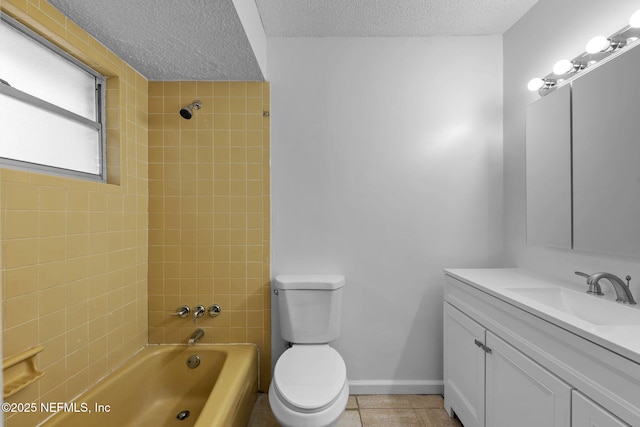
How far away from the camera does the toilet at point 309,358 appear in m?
1.45

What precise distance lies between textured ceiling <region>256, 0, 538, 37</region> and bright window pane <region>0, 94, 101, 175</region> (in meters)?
1.15

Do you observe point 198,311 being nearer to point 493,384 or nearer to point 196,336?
point 196,336

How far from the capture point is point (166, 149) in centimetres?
209

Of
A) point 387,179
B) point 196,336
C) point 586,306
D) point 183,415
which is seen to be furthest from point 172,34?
point 586,306

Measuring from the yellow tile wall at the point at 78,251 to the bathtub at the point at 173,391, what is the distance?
78 millimetres

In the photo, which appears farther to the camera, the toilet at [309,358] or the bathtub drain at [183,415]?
the bathtub drain at [183,415]

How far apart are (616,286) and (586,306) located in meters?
0.13

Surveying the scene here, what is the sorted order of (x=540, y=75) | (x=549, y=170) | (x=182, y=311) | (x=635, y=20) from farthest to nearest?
(x=182, y=311) < (x=540, y=75) < (x=549, y=170) < (x=635, y=20)

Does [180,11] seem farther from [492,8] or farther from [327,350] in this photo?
[327,350]

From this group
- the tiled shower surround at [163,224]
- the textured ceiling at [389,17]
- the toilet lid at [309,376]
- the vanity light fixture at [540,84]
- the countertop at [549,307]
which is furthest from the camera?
the textured ceiling at [389,17]

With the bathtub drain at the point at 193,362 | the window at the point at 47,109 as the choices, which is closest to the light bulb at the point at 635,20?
the window at the point at 47,109

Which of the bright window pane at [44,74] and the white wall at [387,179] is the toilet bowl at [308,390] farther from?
the bright window pane at [44,74]

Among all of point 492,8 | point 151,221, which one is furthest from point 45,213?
point 492,8

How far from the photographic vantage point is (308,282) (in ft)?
6.53
